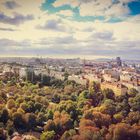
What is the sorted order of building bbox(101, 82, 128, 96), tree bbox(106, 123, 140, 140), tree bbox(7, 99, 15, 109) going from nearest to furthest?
tree bbox(106, 123, 140, 140), tree bbox(7, 99, 15, 109), building bbox(101, 82, 128, 96)

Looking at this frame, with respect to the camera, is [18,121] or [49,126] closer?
[49,126]

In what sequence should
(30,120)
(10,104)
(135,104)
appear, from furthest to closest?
1. (135,104)
2. (10,104)
3. (30,120)

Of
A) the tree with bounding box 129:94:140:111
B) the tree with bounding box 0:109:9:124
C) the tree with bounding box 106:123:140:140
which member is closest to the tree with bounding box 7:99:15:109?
the tree with bounding box 0:109:9:124

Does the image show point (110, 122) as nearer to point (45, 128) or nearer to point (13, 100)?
point (45, 128)

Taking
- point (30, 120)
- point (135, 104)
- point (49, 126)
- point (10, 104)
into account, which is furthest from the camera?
point (135, 104)

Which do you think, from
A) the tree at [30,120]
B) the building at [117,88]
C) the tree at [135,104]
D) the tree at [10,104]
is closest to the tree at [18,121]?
the tree at [30,120]

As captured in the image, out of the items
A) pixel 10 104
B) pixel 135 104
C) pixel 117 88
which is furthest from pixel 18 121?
pixel 117 88

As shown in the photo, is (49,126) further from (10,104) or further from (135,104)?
(135,104)

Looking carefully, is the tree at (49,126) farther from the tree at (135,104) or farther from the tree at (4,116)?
the tree at (135,104)

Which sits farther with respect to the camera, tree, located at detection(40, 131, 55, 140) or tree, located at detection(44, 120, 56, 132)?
tree, located at detection(44, 120, 56, 132)

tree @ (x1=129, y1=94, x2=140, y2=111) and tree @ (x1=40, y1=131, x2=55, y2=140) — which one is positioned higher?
tree @ (x1=129, y1=94, x2=140, y2=111)

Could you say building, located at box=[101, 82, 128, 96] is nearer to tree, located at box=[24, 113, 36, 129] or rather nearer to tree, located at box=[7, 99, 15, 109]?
tree, located at box=[7, 99, 15, 109]

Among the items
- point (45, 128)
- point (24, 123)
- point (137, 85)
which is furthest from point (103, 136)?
point (137, 85)
